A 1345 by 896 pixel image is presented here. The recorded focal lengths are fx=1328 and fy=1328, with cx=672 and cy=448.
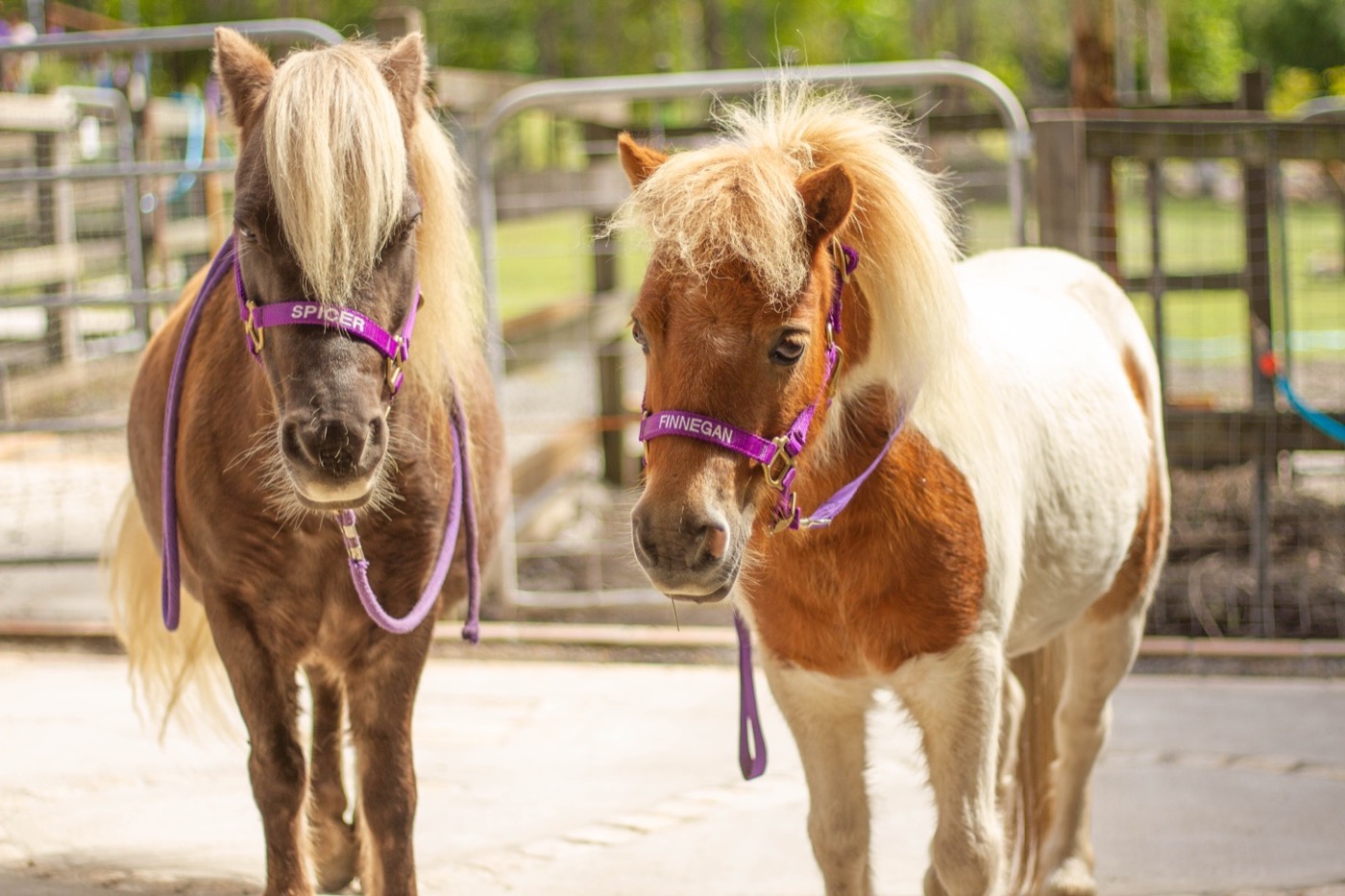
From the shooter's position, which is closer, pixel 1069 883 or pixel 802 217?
pixel 802 217

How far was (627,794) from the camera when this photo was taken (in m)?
4.02

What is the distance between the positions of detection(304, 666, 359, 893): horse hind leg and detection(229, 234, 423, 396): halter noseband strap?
114 centimetres

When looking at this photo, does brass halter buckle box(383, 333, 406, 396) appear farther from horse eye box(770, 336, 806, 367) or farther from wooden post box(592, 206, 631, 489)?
wooden post box(592, 206, 631, 489)

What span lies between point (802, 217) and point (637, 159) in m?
0.43

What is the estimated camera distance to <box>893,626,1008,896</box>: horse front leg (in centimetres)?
247

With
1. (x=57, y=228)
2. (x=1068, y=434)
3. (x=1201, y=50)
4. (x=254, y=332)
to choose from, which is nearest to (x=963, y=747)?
(x=1068, y=434)

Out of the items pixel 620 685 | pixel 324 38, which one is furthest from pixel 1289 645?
pixel 324 38

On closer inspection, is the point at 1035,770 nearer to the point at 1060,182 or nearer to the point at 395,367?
the point at 395,367

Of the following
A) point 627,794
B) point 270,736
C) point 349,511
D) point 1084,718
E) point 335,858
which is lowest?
point 627,794

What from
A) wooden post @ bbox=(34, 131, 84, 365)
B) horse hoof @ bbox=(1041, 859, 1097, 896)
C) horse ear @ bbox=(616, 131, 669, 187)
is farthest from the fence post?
wooden post @ bbox=(34, 131, 84, 365)

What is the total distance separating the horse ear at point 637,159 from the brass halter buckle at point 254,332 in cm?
74

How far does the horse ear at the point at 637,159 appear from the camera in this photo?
2404 mm

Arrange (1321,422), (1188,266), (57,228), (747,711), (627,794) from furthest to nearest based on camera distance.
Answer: (1188,266)
(57,228)
(1321,422)
(627,794)
(747,711)

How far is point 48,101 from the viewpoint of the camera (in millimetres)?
8453
